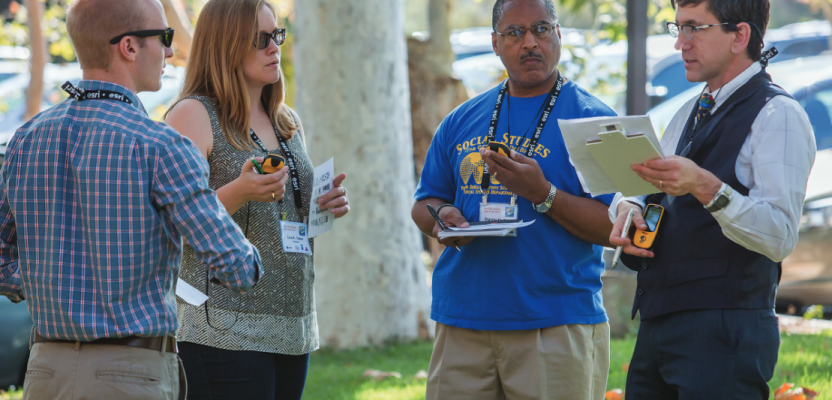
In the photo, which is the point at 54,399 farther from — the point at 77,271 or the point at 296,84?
the point at 296,84

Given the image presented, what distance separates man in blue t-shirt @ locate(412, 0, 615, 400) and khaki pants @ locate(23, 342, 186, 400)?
50.7 inches

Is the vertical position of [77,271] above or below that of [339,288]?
above

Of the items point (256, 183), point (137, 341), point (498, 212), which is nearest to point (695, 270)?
point (498, 212)

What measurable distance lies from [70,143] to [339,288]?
4.93m

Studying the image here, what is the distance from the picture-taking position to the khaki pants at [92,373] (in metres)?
2.12

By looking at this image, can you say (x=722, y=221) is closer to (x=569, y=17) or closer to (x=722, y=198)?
(x=722, y=198)

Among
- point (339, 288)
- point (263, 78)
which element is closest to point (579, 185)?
point (263, 78)

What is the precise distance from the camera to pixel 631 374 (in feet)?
9.09

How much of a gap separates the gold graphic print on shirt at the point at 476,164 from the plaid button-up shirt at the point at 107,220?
3.94 ft

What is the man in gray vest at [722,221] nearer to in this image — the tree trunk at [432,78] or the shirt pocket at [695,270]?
the shirt pocket at [695,270]

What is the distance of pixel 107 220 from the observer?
2.12 meters

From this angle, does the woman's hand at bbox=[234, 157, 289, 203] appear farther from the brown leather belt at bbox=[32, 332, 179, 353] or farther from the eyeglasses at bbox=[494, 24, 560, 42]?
the eyeglasses at bbox=[494, 24, 560, 42]

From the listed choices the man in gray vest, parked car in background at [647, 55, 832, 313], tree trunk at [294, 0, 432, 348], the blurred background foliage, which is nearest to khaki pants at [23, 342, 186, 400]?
the man in gray vest

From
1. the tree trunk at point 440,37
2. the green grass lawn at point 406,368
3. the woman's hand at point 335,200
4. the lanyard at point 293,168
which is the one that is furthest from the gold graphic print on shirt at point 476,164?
the tree trunk at point 440,37
